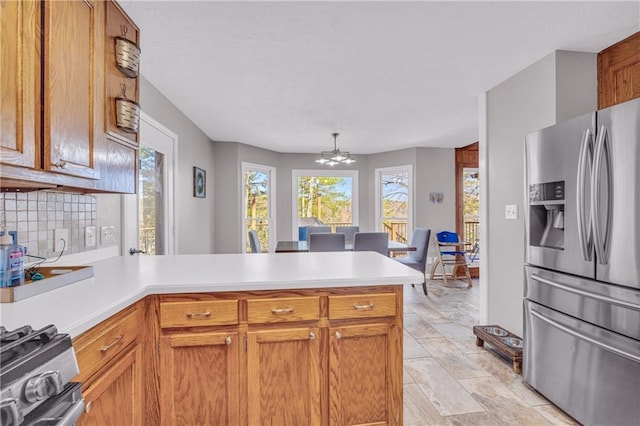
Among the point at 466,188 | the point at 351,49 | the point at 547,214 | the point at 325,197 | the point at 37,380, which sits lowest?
the point at 37,380

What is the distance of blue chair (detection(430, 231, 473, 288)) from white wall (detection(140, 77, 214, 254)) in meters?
3.77

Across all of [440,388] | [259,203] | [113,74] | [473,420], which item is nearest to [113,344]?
[113,74]

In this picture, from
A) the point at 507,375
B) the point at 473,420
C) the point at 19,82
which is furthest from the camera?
the point at 507,375

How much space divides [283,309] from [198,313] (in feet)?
1.21

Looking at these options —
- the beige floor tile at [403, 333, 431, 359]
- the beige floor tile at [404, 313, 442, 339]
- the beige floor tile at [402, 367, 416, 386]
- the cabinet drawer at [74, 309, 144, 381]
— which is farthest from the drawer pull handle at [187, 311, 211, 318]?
the beige floor tile at [404, 313, 442, 339]

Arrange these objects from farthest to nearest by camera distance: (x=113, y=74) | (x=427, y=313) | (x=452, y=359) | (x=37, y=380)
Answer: (x=427, y=313) → (x=452, y=359) → (x=113, y=74) → (x=37, y=380)

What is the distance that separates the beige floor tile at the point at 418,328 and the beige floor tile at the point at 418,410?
102 cm

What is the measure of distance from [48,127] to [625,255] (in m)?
2.52

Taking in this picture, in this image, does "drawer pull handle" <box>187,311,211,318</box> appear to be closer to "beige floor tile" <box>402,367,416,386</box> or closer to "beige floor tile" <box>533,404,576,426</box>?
"beige floor tile" <box>402,367,416,386</box>

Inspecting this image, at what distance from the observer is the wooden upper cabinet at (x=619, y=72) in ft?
7.13

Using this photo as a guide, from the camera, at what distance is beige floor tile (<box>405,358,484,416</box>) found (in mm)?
2023

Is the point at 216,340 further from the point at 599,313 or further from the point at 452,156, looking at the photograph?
the point at 452,156

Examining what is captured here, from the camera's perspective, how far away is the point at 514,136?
276 centimetres

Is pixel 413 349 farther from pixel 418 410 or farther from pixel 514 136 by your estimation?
pixel 514 136
